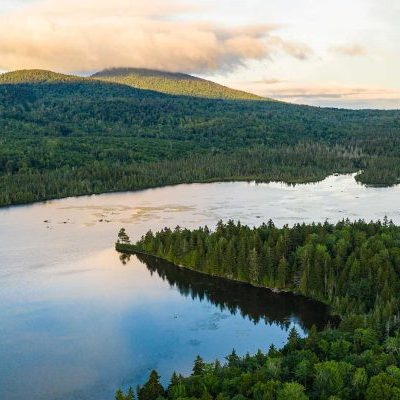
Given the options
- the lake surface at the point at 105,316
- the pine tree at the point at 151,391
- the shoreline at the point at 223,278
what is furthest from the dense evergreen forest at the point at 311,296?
the lake surface at the point at 105,316

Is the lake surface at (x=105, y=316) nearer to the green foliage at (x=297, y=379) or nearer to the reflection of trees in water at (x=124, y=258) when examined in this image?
the reflection of trees in water at (x=124, y=258)

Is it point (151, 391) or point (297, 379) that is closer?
point (151, 391)

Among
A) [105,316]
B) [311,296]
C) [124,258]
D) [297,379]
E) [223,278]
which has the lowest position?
[105,316]

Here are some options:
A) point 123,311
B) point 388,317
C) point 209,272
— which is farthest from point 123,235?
point 388,317

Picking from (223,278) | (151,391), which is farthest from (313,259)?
(151,391)

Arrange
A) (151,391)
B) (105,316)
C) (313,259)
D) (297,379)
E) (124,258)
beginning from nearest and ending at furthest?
(151,391) → (297,379) → (105,316) → (313,259) → (124,258)

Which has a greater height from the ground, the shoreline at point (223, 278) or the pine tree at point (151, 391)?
the shoreline at point (223, 278)

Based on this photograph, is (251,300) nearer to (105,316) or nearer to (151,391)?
(105,316)
